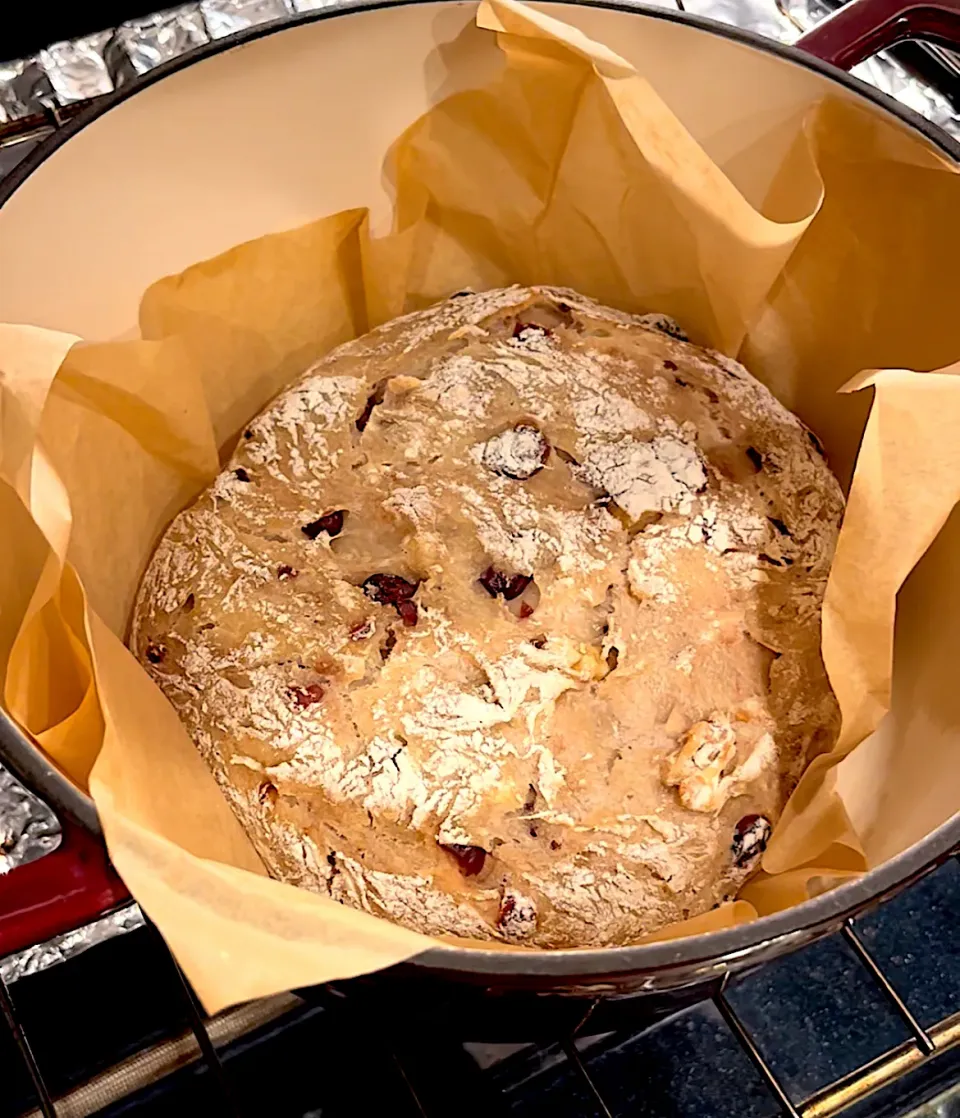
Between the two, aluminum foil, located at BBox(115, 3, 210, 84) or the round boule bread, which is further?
aluminum foil, located at BBox(115, 3, 210, 84)

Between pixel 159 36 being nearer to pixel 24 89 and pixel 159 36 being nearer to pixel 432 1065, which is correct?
pixel 24 89

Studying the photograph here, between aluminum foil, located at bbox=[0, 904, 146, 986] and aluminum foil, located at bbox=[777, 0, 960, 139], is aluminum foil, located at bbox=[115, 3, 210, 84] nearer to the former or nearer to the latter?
aluminum foil, located at bbox=[777, 0, 960, 139]

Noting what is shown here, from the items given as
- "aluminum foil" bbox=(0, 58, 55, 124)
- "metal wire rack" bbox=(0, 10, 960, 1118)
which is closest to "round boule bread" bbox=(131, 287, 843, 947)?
"metal wire rack" bbox=(0, 10, 960, 1118)

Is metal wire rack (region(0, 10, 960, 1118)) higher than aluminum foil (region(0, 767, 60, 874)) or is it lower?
lower

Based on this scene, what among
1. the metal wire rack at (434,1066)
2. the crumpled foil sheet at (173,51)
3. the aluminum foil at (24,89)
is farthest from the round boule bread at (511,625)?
the aluminum foil at (24,89)

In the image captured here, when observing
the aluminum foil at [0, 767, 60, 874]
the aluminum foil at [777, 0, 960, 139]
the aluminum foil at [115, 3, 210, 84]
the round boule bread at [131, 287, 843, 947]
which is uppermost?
the aluminum foil at [777, 0, 960, 139]

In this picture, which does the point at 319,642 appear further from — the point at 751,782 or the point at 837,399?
the point at 837,399

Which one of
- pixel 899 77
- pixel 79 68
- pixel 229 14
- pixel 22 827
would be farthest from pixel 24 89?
pixel 899 77

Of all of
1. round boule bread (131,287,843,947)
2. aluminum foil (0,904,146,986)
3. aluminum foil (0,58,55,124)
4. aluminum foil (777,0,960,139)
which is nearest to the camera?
round boule bread (131,287,843,947)
